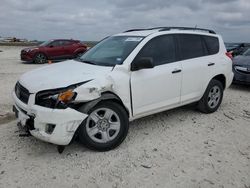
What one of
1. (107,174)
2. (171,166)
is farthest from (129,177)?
(171,166)

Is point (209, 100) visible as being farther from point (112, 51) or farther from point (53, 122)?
point (53, 122)

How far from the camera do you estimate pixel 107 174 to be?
3.56m

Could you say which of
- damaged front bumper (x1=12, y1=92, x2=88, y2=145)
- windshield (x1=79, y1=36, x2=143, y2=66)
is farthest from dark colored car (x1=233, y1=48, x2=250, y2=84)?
damaged front bumper (x1=12, y1=92, x2=88, y2=145)

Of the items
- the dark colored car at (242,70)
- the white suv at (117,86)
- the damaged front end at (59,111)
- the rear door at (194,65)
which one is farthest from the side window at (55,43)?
the damaged front end at (59,111)

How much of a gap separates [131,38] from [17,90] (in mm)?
2064

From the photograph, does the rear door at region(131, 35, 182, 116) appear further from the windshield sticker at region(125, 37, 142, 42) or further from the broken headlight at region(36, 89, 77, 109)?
the broken headlight at region(36, 89, 77, 109)

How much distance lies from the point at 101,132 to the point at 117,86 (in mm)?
698

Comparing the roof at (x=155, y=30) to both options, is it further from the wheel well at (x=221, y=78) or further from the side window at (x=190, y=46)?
the wheel well at (x=221, y=78)

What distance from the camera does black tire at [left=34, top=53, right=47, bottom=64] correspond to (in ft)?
57.6

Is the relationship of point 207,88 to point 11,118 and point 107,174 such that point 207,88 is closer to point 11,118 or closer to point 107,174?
point 107,174

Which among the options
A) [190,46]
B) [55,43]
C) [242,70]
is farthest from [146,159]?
[55,43]

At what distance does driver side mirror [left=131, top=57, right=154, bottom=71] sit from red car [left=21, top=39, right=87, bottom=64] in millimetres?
12864

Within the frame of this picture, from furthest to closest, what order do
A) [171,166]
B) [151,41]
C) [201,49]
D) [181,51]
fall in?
[201,49] < [181,51] < [151,41] < [171,166]

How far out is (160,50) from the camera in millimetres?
4977
